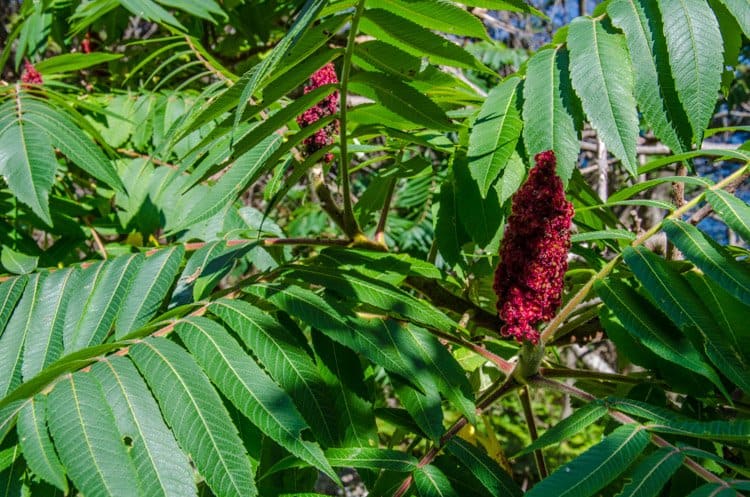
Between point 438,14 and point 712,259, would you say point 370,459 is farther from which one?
point 438,14

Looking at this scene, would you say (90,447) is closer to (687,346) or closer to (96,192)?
(687,346)

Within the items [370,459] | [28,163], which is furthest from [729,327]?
[28,163]

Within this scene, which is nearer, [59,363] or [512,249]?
[59,363]

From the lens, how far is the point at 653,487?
3.49 ft

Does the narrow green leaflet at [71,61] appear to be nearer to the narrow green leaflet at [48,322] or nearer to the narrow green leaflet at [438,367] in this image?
the narrow green leaflet at [48,322]

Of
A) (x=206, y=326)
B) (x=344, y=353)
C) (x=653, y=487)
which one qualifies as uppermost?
(x=206, y=326)

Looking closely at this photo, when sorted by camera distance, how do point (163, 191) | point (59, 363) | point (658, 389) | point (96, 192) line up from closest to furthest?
point (59, 363) → point (658, 389) → point (163, 191) → point (96, 192)

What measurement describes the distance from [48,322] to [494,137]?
1.08 metres

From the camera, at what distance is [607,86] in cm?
139

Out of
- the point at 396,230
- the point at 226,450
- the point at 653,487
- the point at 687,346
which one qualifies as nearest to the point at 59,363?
the point at 226,450

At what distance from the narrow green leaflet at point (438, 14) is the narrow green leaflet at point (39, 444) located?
1.00 m

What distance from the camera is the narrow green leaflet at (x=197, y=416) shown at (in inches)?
42.0

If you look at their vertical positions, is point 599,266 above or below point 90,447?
below

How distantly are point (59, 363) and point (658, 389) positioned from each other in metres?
1.22
